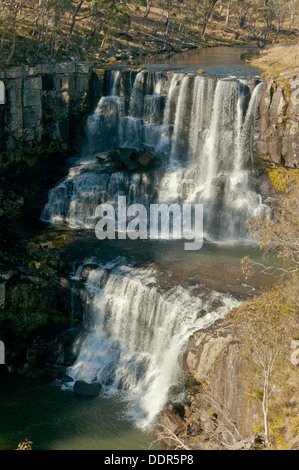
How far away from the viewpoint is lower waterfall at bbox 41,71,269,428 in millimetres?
28125

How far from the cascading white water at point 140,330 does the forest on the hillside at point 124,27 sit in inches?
966

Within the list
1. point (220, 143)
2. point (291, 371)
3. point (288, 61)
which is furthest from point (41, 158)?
point (291, 371)

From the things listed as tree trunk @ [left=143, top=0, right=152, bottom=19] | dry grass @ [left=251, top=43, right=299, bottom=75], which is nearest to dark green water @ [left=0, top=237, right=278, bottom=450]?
dry grass @ [left=251, top=43, right=299, bottom=75]

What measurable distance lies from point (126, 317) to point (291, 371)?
1317cm

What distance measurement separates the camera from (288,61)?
51.3 metres

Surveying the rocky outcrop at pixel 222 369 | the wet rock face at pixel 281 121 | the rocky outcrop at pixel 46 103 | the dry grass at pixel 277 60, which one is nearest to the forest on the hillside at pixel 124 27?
the rocky outcrop at pixel 46 103

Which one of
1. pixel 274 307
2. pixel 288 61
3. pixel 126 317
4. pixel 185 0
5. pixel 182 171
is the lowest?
pixel 126 317

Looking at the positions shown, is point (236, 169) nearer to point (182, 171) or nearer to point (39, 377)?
point (182, 171)
